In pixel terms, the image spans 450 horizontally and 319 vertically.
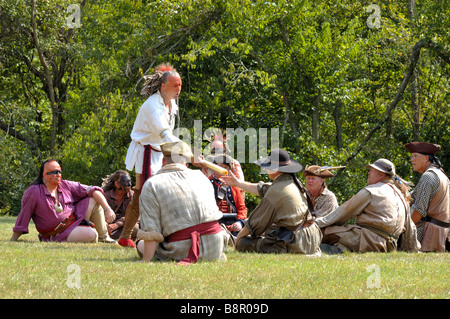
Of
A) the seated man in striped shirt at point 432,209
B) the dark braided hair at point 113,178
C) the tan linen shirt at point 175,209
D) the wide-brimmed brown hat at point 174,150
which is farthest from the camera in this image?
the dark braided hair at point 113,178

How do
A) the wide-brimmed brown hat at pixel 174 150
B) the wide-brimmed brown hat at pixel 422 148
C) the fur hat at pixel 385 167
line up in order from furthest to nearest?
1. the wide-brimmed brown hat at pixel 422 148
2. the fur hat at pixel 385 167
3. the wide-brimmed brown hat at pixel 174 150

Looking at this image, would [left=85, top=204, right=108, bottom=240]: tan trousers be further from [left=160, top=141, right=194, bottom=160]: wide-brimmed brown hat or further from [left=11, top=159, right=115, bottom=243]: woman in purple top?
[left=160, top=141, right=194, bottom=160]: wide-brimmed brown hat

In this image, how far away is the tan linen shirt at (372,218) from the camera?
8734mm

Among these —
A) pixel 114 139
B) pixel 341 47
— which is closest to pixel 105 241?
pixel 114 139

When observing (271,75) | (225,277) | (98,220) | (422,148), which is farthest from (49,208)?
(271,75)

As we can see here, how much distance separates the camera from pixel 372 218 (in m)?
8.82

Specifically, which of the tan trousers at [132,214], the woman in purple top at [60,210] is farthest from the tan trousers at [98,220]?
the tan trousers at [132,214]

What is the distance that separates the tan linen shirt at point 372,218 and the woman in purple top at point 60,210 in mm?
3078

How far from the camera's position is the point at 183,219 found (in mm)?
6793

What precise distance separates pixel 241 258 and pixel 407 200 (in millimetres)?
3274

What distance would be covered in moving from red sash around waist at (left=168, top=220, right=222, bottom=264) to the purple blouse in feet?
11.1

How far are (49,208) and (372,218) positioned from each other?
4316 mm

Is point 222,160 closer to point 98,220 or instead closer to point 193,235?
point 98,220

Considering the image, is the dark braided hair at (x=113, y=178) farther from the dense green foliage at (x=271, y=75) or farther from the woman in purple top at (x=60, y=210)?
the dense green foliage at (x=271, y=75)
